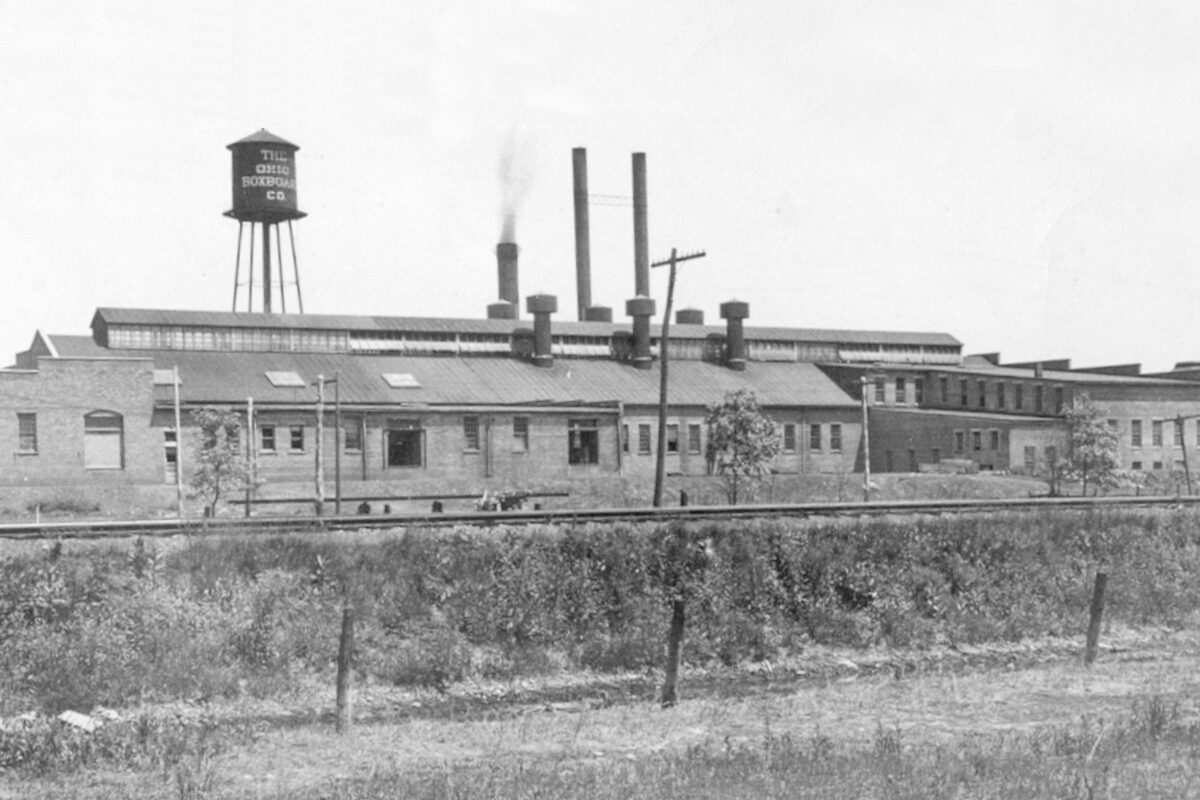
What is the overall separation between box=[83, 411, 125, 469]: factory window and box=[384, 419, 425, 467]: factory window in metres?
9.89

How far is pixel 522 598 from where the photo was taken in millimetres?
24000

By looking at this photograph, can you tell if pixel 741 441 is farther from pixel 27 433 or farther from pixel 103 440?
pixel 27 433

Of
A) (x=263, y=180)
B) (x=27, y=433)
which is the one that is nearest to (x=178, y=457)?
(x=27, y=433)

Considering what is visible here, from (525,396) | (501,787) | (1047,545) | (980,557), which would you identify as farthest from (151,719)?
(525,396)

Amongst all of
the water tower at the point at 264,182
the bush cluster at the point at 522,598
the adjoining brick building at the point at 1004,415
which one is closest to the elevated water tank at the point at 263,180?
the water tower at the point at 264,182

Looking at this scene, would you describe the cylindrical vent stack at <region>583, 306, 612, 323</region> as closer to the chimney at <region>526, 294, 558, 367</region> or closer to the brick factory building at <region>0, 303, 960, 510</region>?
the brick factory building at <region>0, 303, 960, 510</region>

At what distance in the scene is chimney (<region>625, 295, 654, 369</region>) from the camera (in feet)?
221

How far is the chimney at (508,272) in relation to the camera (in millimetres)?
74562

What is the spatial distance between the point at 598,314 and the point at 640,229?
5065mm

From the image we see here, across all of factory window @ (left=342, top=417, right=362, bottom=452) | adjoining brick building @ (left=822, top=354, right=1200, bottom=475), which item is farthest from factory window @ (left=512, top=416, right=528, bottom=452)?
adjoining brick building @ (left=822, top=354, right=1200, bottom=475)

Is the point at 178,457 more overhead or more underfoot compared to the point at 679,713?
more overhead

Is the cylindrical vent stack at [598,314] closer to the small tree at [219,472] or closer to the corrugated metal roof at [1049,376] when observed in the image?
the corrugated metal roof at [1049,376]

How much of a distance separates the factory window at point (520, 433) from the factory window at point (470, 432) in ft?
5.38

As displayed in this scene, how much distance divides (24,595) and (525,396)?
39.7 metres
